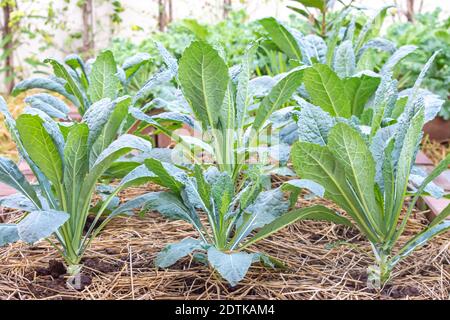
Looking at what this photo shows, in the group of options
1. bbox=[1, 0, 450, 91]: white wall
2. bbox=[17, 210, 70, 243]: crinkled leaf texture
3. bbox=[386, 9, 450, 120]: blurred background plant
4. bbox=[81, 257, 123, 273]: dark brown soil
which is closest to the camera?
bbox=[17, 210, 70, 243]: crinkled leaf texture

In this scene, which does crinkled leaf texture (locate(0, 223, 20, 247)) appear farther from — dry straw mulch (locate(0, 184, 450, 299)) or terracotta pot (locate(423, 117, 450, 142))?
terracotta pot (locate(423, 117, 450, 142))

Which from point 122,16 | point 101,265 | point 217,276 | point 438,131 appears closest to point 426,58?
point 438,131

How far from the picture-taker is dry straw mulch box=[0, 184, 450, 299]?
4.76 feet

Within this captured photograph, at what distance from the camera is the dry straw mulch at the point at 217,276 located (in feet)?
4.76

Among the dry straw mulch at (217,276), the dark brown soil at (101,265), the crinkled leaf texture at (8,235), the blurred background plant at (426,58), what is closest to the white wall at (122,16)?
the blurred background plant at (426,58)

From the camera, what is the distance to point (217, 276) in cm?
151

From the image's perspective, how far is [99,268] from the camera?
1.57 meters

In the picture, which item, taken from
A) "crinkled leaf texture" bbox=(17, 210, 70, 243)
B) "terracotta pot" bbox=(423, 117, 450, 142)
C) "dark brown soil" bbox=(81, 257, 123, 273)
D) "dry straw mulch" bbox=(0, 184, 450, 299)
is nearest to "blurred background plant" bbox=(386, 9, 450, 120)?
"terracotta pot" bbox=(423, 117, 450, 142)

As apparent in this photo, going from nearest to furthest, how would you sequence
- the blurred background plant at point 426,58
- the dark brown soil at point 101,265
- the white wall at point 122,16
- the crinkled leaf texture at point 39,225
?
1. the crinkled leaf texture at point 39,225
2. the dark brown soil at point 101,265
3. the blurred background plant at point 426,58
4. the white wall at point 122,16

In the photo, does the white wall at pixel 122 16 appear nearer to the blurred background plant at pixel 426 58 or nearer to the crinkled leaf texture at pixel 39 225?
the blurred background plant at pixel 426 58

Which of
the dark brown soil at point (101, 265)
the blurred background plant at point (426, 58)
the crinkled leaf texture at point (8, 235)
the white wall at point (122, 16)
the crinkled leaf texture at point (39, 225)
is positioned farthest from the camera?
the white wall at point (122, 16)

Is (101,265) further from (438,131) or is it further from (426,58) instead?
(426,58)

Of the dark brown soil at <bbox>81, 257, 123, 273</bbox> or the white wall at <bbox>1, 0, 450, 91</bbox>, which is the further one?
the white wall at <bbox>1, 0, 450, 91</bbox>

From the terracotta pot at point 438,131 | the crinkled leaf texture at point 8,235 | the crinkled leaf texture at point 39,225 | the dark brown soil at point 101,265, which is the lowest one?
the terracotta pot at point 438,131
